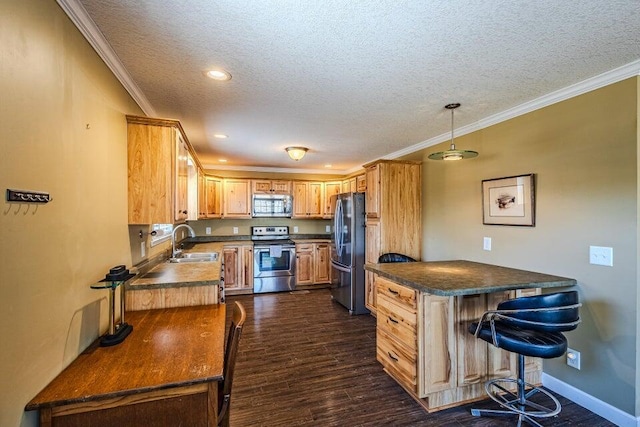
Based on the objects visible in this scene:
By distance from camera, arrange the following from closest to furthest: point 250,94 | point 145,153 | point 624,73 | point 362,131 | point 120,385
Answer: point 120,385
point 624,73
point 145,153
point 250,94
point 362,131

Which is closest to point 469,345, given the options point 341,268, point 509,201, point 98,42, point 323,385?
point 323,385

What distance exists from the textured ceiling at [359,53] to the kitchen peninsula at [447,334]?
4.98 ft

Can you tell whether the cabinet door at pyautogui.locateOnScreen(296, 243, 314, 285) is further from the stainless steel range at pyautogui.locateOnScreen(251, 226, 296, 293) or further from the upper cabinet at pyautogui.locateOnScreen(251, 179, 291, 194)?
the upper cabinet at pyautogui.locateOnScreen(251, 179, 291, 194)

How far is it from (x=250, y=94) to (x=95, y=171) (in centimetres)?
129

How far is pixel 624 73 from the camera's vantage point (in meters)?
1.96

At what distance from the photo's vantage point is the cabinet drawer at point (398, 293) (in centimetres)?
223

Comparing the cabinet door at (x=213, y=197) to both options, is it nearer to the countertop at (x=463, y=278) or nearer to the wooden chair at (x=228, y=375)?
the countertop at (x=463, y=278)

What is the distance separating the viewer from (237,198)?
5637 mm

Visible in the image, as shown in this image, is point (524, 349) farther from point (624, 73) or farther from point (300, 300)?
point (300, 300)

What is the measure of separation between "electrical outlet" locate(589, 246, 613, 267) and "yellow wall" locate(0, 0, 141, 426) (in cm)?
327

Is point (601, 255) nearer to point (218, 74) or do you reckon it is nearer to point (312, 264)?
point (218, 74)

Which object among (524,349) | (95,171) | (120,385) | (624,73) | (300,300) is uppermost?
(624,73)

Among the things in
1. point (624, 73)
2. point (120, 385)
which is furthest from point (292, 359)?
point (624, 73)

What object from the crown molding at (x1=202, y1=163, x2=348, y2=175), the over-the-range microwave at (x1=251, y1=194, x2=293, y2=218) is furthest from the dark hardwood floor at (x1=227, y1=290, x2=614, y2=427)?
the crown molding at (x1=202, y1=163, x2=348, y2=175)
